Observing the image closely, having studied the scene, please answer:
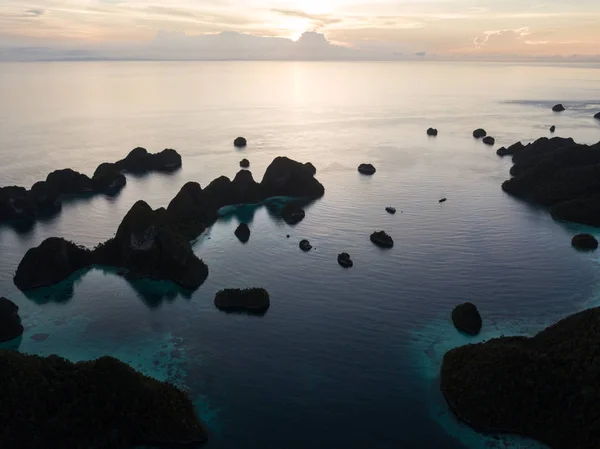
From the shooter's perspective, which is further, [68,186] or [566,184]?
[68,186]

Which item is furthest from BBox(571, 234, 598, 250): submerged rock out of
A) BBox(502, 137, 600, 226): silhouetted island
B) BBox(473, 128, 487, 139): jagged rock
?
BBox(473, 128, 487, 139): jagged rock

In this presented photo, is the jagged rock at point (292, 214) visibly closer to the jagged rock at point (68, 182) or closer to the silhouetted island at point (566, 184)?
the silhouetted island at point (566, 184)

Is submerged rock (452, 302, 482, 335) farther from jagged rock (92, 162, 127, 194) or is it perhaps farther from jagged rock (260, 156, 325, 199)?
jagged rock (92, 162, 127, 194)

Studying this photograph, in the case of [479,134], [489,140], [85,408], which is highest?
[85,408]

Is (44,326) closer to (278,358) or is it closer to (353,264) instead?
(278,358)

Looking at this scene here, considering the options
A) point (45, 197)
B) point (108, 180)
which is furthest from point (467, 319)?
point (108, 180)

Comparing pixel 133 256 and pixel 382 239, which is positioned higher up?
pixel 382 239

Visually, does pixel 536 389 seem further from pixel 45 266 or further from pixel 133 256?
pixel 45 266
